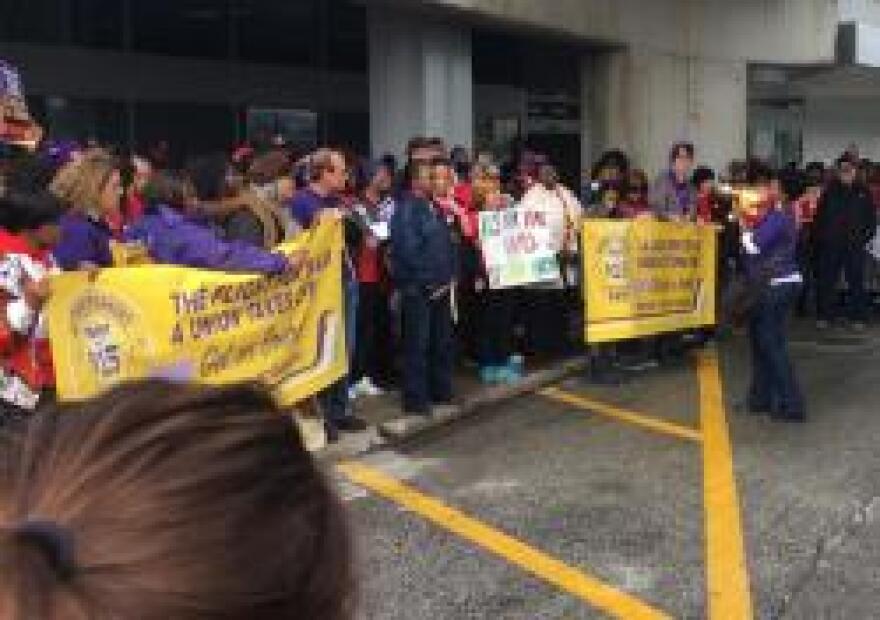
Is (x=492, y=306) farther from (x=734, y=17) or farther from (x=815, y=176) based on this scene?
(x=734, y=17)

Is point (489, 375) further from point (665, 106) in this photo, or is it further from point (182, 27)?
point (665, 106)

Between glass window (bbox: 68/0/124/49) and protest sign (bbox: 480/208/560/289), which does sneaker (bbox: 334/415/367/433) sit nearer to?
protest sign (bbox: 480/208/560/289)

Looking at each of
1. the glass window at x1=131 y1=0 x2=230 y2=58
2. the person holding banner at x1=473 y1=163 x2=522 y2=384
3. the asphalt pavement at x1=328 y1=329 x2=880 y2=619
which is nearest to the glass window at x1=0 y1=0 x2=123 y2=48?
the glass window at x1=131 y1=0 x2=230 y2=58

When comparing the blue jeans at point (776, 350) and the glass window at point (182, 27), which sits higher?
the glass window at point (182, 27)

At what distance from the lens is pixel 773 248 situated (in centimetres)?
982

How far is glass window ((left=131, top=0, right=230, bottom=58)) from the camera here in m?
15.8

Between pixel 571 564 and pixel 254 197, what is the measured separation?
294 cm

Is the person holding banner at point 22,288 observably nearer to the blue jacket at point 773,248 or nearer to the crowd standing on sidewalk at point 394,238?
the crowd standing on sidewalk at point 394,238

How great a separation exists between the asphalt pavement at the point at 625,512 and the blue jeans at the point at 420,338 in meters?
0.32

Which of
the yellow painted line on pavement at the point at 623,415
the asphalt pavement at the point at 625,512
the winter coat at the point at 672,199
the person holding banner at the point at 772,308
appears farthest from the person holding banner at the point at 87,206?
the winter coat at the point at 672,199

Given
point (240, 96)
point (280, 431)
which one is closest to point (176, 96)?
point (240, 96)

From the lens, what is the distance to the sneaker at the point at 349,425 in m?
9.11

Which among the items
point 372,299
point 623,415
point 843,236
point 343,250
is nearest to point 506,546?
point 343,250

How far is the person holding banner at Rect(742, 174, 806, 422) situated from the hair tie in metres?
8.94
